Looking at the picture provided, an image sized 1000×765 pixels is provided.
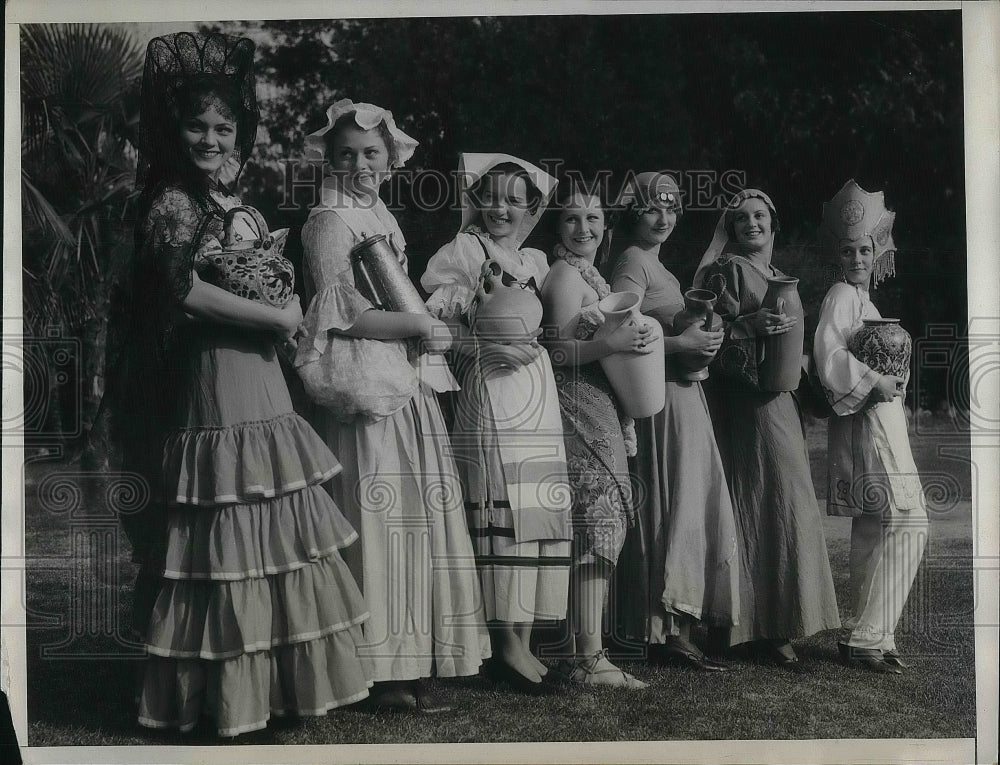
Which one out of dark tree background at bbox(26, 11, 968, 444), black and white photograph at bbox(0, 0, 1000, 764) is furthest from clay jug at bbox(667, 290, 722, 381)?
dark tree background at bbox(26, 11, 968, 444)

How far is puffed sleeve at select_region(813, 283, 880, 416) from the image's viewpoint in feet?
15.9

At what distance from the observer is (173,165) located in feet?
14.9

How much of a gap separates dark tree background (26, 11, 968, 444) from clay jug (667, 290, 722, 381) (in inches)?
4.9

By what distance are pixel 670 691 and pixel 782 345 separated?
161cm

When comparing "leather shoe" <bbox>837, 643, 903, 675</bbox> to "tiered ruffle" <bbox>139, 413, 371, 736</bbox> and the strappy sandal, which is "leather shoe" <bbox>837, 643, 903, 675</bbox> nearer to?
the strappy sandal

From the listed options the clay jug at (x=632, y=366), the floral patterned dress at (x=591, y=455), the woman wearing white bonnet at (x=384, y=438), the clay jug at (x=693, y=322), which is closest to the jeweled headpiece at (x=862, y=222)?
the clay jug at (x=693, y=322)

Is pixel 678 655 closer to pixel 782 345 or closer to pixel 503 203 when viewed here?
pixel 782 345

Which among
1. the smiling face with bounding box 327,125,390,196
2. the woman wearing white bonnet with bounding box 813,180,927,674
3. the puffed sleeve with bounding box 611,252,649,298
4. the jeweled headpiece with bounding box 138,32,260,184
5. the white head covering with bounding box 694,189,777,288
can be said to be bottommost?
the woman wearing white bonnet with bounding box 813,180,927,674

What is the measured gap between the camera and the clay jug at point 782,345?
4809 millimetres

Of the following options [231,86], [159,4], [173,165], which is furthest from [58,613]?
[159,4]

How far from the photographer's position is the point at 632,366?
4.70 metres

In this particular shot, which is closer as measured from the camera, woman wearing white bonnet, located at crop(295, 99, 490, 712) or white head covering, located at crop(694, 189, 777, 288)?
woman wearing white bonnet, located at crop(295, 99, 490, 712)

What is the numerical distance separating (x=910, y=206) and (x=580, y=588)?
7.49ft

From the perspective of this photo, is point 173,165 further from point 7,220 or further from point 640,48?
point 640,48
